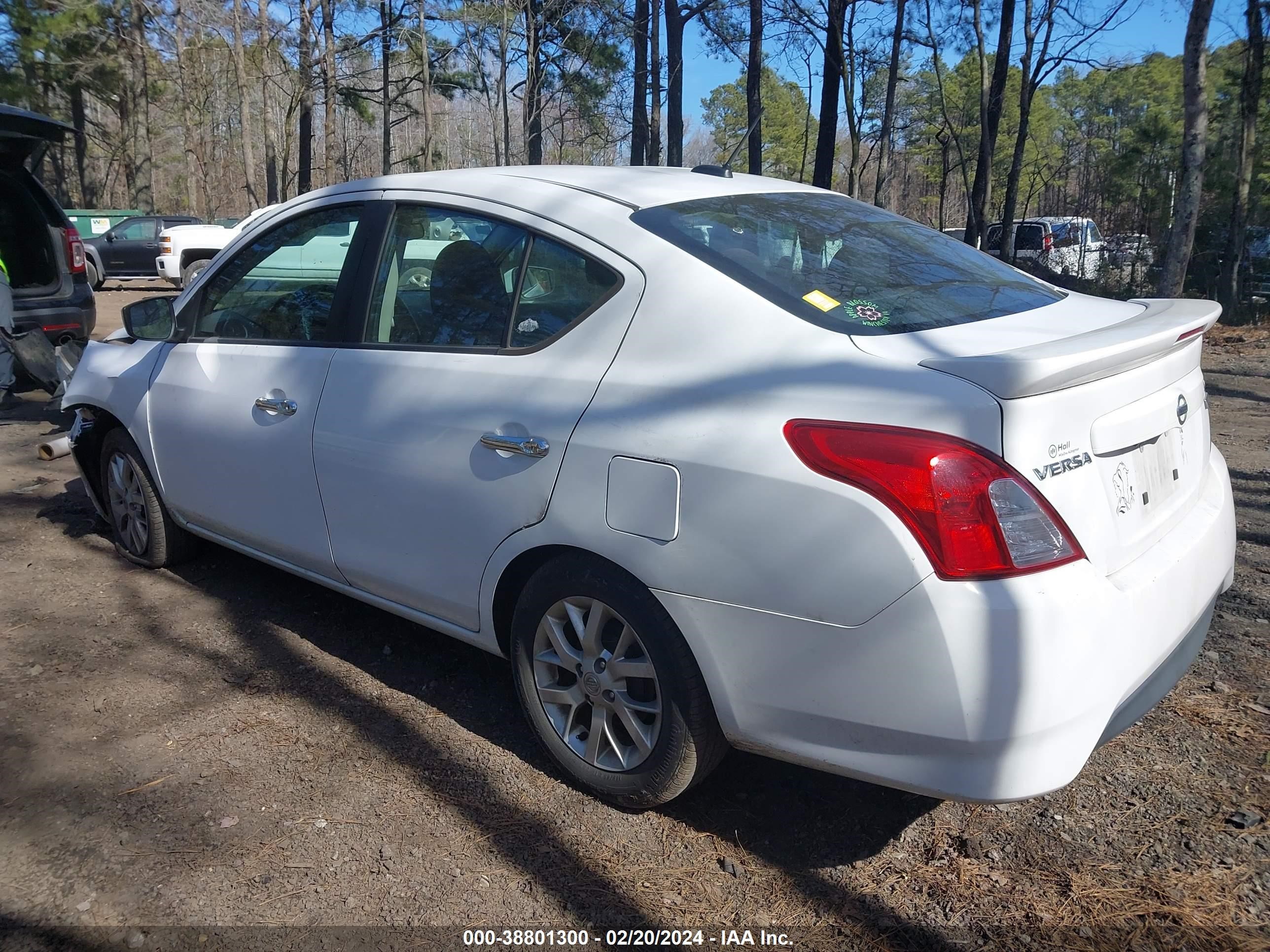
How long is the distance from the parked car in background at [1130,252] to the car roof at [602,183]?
16.6 m

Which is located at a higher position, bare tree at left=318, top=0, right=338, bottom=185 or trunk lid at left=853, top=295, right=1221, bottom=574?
bare tree at left=318, top=0, right=338, bottom=185

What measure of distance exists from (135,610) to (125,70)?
33.7 metres

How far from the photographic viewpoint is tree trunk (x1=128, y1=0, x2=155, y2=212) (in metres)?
30.4

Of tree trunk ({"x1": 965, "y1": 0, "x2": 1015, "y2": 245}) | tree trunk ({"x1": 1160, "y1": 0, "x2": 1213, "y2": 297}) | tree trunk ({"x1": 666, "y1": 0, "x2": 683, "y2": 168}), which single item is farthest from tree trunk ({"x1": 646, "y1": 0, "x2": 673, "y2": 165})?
tree trunk ({"x1": 1160, "y1": 0, "x2": 1213, "y2": 297})

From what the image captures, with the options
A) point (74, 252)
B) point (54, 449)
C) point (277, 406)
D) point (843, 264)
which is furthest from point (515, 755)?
point (74, 252)

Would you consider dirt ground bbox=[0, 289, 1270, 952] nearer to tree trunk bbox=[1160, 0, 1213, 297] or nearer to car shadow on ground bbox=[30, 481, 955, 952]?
car shadow on ground bbox=[30, 481, 955, 952]

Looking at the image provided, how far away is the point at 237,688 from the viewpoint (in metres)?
3.50

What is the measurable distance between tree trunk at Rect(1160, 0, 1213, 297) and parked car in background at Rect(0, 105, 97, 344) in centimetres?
1142

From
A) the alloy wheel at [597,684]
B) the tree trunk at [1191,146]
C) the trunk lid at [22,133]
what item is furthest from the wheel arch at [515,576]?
the tree trunk at [1191,146]

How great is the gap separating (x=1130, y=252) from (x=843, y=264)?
686 inches

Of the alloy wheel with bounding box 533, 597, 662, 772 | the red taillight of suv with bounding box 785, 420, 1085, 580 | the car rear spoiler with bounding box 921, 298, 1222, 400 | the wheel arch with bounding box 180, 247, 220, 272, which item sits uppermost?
the wheel arch with bounding box 180, 247, 220, 272

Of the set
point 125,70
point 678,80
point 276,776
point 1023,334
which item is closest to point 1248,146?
point 678,80

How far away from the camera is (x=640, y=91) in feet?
84.2

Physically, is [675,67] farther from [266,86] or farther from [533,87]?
[266,86]
